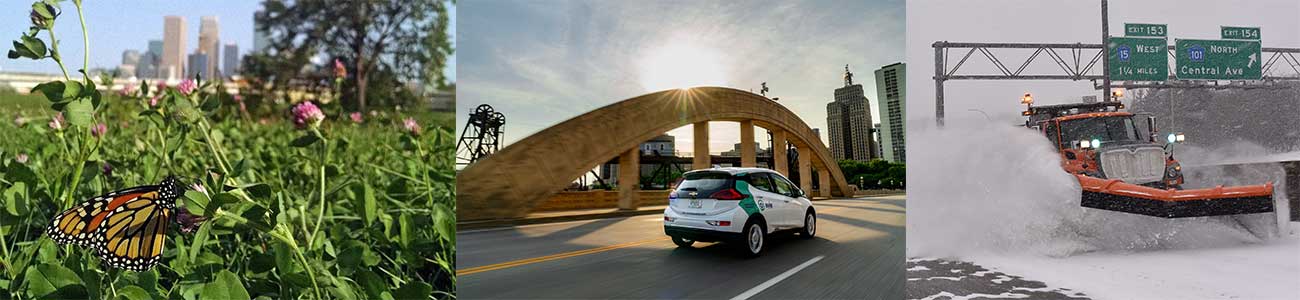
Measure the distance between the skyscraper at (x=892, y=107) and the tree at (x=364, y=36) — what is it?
211cm

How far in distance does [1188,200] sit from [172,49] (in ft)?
25.4

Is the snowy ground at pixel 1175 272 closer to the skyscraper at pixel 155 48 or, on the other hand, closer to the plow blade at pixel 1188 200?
the plow blade at pixel 1188 200

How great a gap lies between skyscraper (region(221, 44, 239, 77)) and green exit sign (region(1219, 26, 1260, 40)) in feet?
34.0

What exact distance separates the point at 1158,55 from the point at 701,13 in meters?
8.17

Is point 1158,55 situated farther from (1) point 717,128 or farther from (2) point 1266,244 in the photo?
(1) point 717,128

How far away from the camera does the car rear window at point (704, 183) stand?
2471 mm

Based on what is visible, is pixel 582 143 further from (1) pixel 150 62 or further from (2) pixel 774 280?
(1) pixel 150 62

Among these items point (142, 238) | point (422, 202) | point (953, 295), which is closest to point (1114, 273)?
point (953, 295)

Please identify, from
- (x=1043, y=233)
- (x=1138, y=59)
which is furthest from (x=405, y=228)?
(x=1138, y=59)

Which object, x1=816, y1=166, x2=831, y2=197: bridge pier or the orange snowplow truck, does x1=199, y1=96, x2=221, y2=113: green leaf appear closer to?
x1=816, y1=166, x2=831, y2=197: bridge pier

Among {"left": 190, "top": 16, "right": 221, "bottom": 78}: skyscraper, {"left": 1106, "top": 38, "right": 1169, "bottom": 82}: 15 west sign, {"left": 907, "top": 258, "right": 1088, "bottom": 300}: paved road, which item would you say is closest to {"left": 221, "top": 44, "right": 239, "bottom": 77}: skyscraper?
{"left": 190, "top": 16, "right": 221, "bottom": 78}: skyscraper

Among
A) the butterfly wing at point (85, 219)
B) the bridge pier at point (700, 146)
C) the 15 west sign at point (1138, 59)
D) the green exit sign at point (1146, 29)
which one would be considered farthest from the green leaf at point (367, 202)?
the green exit sign at point (1146, 29)

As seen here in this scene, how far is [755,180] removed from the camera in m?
2.63

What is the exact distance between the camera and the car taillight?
2.52m
